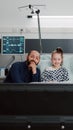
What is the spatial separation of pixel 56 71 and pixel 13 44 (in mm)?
1816

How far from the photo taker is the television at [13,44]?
4.56 meters

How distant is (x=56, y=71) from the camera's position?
2.89 m

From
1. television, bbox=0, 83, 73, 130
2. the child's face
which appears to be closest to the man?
the child's face

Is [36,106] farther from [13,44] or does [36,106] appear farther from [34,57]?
[13,44]

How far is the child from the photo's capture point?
281cm

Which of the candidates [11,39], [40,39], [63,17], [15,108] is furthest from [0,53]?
[15,108]

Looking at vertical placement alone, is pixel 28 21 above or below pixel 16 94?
above

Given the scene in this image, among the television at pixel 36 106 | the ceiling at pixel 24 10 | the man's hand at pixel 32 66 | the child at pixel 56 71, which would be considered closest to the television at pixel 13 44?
the ceiling at pixel 24 10

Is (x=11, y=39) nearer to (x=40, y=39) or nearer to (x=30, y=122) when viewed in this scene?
(x=40, y=39)

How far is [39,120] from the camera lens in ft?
2.88

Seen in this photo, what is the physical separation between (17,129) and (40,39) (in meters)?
3.82

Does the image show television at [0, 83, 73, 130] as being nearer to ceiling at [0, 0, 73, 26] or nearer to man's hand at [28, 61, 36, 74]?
man's hand at [28, 61, 36, 74]

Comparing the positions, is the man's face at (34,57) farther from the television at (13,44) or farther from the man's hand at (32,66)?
the television at (13,44)

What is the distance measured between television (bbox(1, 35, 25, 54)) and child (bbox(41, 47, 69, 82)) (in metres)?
1.64
